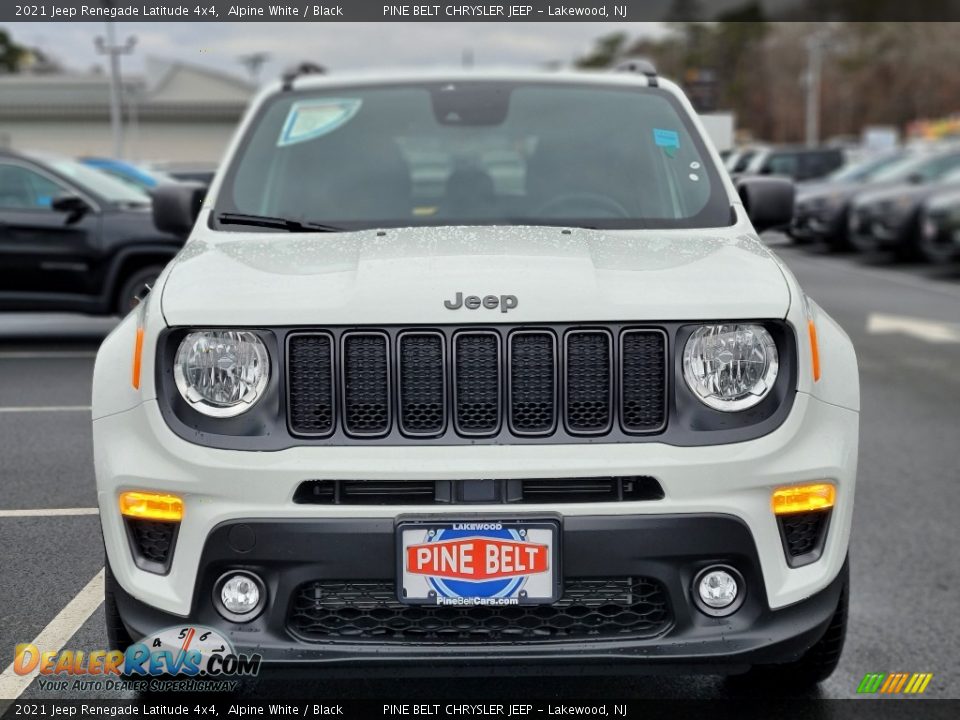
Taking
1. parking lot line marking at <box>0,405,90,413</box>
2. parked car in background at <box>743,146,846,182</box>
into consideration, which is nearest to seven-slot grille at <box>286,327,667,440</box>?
parking lot line marking at <box>0,405,90,413</box>

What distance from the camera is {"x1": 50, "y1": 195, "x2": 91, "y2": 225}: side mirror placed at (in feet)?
35.7

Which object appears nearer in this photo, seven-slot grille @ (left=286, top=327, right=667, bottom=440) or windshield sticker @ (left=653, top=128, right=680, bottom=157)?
seven-slot grille @ (left=286, top=327, right=667, bottom=440)

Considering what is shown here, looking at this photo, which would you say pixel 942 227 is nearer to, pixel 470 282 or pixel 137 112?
pixel 470 282

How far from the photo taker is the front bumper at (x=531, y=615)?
115 inches

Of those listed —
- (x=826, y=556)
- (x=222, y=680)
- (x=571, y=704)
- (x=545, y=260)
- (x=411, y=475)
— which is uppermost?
(x=545, y=260)

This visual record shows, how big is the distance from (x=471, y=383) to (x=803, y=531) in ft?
2.88

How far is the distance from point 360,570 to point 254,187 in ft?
6.49

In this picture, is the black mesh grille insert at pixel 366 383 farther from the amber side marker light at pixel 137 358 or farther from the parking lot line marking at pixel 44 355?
the parking lot line marking at pixel 44 355

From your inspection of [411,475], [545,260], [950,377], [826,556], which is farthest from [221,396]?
[950,377]

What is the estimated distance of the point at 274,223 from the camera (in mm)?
4074

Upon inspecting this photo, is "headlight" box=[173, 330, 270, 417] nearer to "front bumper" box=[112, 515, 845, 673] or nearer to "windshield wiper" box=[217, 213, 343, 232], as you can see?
"front bumper" box=[112, 515, 845, 673]

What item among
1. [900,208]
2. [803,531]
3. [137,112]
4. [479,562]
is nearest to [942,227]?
[900,208]

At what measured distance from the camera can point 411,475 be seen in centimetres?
295

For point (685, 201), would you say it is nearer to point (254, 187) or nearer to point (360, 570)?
point (254, 187)
